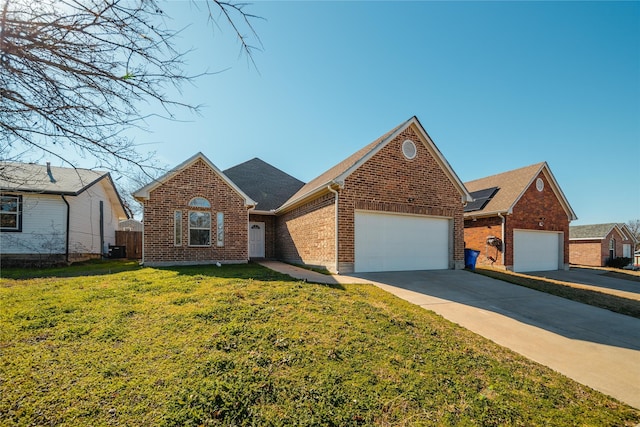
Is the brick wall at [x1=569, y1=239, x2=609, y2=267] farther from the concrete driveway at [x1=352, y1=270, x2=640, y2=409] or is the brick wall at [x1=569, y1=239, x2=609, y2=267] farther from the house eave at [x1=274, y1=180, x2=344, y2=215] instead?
the house eave at [x1=274, y1=180, x2=344, y2=215]

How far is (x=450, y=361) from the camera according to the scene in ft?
13.2

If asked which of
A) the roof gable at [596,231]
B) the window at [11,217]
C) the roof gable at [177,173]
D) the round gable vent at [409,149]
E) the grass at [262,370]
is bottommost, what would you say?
the grass at [262,370]

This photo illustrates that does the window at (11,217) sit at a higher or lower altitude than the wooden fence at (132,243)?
higher

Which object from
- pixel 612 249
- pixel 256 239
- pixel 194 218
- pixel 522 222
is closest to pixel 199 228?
pixel 194 218

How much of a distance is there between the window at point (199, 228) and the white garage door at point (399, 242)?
6599mm

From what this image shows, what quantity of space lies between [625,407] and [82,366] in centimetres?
632

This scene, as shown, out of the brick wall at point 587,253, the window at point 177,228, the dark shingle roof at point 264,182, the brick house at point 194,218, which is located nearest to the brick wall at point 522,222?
the brick wall at point 587,253

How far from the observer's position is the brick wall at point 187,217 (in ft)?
38.3

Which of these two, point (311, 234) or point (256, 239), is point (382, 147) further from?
point (256, 239)

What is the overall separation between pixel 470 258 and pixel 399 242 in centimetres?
400

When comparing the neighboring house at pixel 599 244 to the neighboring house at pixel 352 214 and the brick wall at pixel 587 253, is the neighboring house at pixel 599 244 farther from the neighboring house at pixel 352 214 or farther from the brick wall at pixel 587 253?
the neighboring house at pixel 352 214

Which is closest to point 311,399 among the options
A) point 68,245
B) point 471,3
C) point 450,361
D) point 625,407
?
point 450,361

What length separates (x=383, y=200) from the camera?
10.8m

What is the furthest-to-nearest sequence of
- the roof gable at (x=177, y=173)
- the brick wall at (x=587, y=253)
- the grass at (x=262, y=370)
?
the brick wall at (x=587, y=253), the roof gable at (x=177, y=173), the grass at (x=262, y=370)
